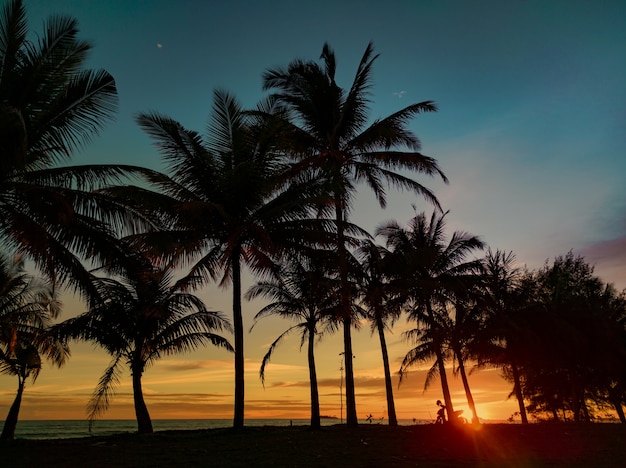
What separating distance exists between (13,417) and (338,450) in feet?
66.4

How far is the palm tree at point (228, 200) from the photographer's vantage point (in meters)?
15.4

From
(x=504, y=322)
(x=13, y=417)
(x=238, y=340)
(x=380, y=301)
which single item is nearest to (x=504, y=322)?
(x=504, y=322)

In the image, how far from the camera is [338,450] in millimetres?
11734

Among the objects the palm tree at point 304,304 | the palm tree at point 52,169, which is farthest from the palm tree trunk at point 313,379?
the palm tree at point 52,169

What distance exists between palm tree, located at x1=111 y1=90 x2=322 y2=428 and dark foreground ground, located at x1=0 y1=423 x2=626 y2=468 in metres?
3.11

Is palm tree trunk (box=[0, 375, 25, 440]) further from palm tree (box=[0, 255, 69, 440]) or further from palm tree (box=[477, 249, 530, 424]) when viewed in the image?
palm tree (box=[477, 249, 530, 424])

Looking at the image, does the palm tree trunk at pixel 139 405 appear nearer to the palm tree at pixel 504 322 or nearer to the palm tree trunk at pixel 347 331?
the palm tree trunk at pixel 347 331

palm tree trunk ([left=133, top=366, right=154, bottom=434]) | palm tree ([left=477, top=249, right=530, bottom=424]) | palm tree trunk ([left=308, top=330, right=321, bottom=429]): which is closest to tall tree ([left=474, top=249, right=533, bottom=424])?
palm tree ([left=477, top=249, right=530, bottom=424])

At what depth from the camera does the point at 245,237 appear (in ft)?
55.3

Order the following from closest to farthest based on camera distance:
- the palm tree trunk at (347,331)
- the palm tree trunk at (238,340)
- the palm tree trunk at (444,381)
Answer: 1. the palm tree trunk at (238,340)
2. the palm tree trunk at (347,331)
3. the palm tree trunk at (444,381)

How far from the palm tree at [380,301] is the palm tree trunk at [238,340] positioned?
337 inches

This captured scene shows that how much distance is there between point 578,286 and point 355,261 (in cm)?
2298

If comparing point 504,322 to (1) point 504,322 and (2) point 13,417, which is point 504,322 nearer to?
(1) point 504,322

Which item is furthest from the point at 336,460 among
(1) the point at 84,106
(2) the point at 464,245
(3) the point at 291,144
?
(2) the point at 464,245
